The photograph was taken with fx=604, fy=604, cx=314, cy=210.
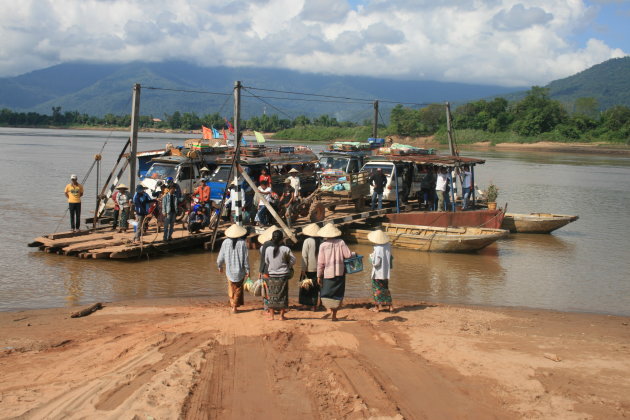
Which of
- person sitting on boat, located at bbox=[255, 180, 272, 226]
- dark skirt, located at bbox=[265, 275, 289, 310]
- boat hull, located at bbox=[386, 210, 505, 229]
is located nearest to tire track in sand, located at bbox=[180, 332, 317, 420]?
dark skirt, located at bbox=[265, 275, 289, 310]

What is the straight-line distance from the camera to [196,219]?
1546 centimetres

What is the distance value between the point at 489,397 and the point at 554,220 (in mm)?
15253

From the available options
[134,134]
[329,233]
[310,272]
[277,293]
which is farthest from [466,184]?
[277,293]

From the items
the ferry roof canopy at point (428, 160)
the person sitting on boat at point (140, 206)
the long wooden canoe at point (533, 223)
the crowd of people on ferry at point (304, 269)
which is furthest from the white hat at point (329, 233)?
the long wooden canoe at point (533, 223)

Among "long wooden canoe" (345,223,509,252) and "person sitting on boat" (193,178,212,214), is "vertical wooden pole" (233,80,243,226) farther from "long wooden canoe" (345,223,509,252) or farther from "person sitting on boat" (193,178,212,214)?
"long wooden canoe" (345,223,509,252)

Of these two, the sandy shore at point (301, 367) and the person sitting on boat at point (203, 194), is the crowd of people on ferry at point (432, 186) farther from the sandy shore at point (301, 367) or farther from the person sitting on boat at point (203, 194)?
the sandy shore at point (301, 367)

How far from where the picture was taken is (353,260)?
9289mm

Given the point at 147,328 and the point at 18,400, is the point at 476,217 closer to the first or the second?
the point at 147,328

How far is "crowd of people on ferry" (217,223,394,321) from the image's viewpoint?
347 inches

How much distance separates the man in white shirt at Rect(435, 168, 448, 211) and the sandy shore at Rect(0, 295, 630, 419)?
954 centimetres

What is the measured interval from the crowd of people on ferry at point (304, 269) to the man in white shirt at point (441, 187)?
9741mm

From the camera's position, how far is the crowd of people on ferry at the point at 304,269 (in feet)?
28.9

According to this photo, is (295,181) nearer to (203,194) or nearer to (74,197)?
(203,194)

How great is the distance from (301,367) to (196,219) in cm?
898
